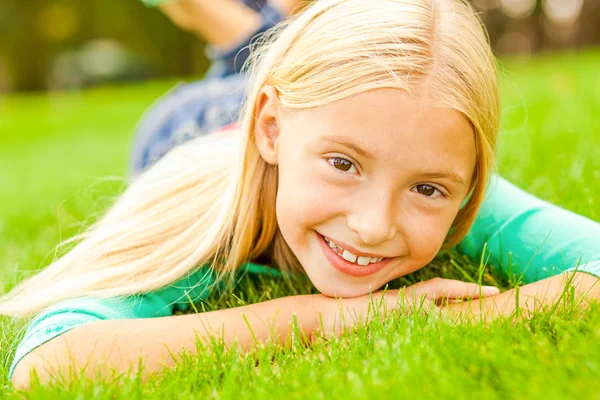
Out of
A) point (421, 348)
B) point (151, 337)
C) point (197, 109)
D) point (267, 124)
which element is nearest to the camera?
point (421, 348)

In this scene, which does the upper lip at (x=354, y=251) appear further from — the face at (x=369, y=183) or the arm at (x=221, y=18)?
the arm at (x=221, y=18)

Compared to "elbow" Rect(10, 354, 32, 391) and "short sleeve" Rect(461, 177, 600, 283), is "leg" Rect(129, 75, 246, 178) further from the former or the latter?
"elbow" Rect(10, 354, 32, 391)

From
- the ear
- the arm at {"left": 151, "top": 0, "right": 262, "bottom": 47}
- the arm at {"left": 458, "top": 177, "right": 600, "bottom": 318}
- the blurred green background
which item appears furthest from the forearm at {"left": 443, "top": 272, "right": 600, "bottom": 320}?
the blurred green background

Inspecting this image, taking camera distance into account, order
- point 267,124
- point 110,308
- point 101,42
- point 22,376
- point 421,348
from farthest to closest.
Result: point 101,42, point 267,124, point 110,308, point 22,376, point 421,348

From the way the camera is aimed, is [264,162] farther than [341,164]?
Yes

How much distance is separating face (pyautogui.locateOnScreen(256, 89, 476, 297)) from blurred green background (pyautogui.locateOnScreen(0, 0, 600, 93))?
2062 cm

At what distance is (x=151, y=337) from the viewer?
1.76m

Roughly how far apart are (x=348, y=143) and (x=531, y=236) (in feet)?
2.76

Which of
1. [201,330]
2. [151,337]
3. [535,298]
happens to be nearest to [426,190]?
[535,298]

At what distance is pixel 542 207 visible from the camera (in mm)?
2305

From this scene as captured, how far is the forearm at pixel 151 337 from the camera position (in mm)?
1672

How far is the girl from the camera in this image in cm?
175

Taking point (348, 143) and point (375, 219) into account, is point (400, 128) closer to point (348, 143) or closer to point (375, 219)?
point (348, 143)

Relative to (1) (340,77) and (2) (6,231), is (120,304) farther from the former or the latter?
(2) (6,231)
